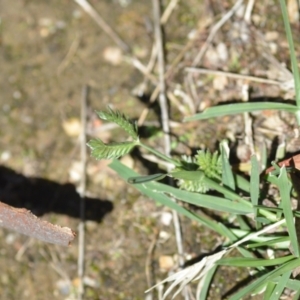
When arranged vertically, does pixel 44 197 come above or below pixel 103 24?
below

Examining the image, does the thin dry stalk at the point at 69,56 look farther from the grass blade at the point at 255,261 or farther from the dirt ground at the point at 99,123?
the grass blade at the point at 255,261

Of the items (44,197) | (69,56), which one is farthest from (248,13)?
(44,197)

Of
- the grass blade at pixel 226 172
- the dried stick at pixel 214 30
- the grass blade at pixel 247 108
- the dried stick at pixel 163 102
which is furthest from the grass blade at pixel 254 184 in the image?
the dried stick at pixel 214 30

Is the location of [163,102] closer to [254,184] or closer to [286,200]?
[254,184]

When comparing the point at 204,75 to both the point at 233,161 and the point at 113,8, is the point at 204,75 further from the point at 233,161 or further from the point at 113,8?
the point at 113,8

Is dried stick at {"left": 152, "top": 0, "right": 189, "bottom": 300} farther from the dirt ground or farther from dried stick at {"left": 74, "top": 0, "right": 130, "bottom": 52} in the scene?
dried stick at {"left": 74, "top": 0, "right": 130, "bottom": 52}

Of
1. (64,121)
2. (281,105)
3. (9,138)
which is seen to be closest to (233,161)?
(281,105)
